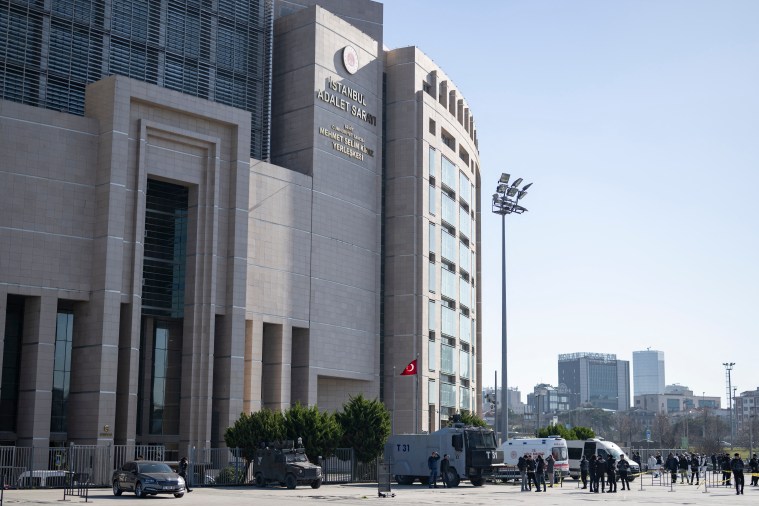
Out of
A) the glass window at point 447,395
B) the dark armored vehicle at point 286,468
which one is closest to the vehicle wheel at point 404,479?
the dark armored vehicle at point 286,468

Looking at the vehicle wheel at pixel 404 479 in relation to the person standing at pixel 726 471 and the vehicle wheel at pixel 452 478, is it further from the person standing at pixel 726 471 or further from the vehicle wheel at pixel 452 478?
the person standing at pixel 726 471

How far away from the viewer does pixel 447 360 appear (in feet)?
269

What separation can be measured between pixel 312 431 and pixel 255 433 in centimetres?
299

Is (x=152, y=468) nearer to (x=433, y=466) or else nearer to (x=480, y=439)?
(x=433, y=466)

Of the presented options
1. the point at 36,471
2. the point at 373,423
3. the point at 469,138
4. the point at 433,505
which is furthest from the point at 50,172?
the point at 469,138

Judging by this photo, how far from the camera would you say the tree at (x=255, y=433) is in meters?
51.1

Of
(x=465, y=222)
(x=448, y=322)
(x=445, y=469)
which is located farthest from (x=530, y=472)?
(x=465, y=222)

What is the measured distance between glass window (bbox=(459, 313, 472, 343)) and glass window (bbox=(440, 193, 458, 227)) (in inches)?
340

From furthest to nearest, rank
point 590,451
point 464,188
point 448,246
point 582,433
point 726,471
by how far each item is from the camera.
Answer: point 464,188
point 448,246
point 582,433
point 590,451
point 726,471

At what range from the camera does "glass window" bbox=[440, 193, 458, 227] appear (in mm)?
83000

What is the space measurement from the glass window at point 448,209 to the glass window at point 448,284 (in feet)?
14.8

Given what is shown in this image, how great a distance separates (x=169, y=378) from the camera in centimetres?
6097

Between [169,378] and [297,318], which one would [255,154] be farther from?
[169,378]

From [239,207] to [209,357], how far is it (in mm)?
9437
